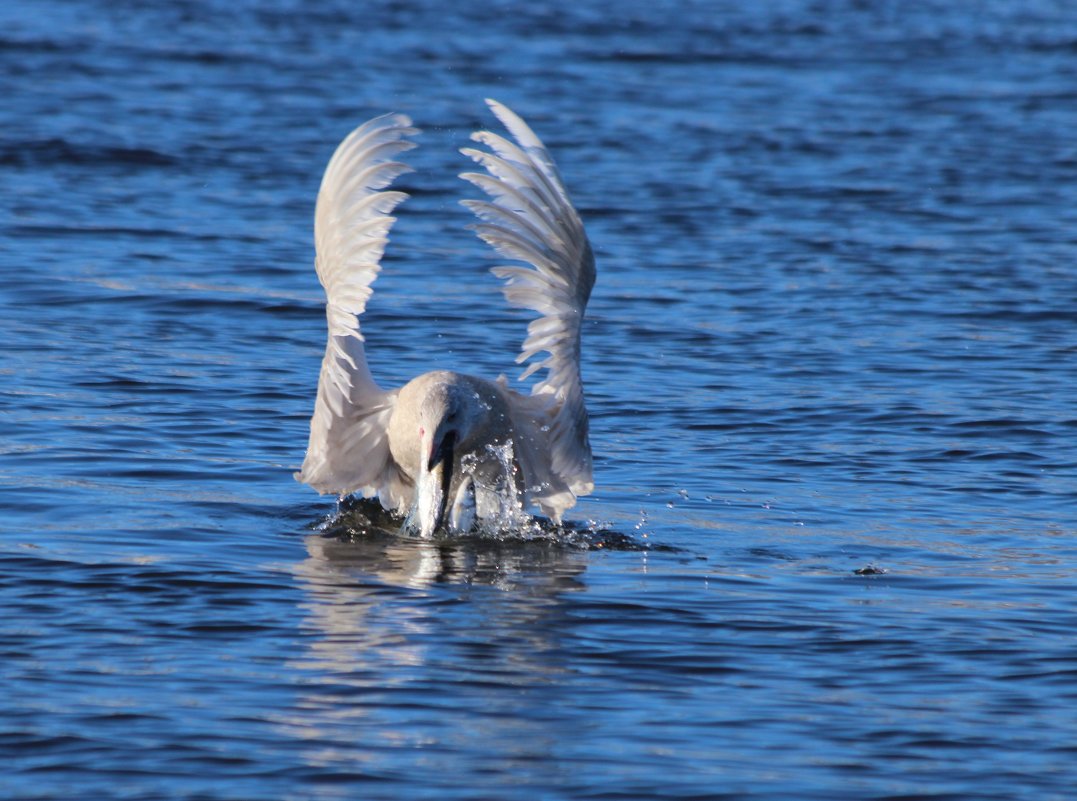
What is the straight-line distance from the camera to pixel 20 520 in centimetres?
941

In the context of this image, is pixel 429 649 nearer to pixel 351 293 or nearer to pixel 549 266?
pixel 351 293

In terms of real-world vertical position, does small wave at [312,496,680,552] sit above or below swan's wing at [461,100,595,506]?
below

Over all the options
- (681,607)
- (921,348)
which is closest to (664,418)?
(921,348)

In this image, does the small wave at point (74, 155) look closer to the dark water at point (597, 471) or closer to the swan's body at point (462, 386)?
the dark water at point (597, 471)

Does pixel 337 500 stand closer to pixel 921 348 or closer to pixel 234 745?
pixel 234 745

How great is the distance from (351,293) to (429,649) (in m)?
2.29

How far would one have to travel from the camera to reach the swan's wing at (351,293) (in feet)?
31.1

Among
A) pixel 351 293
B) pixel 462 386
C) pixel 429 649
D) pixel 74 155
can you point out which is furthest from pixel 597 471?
pixel 74 155

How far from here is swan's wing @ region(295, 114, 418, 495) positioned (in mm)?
9492

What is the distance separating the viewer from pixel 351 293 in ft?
31.0

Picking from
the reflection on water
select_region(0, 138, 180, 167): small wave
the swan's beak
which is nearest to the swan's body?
the swan's beak

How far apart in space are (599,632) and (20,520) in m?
2.98

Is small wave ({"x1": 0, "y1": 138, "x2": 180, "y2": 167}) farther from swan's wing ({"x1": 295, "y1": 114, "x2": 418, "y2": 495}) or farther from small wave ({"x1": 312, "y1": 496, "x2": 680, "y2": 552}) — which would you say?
swan's wing ({"x1": 295, "y1": 114, "x2": 418, "y2": 495})

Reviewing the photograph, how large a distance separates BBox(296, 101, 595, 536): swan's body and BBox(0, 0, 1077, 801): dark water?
1.17 ft
